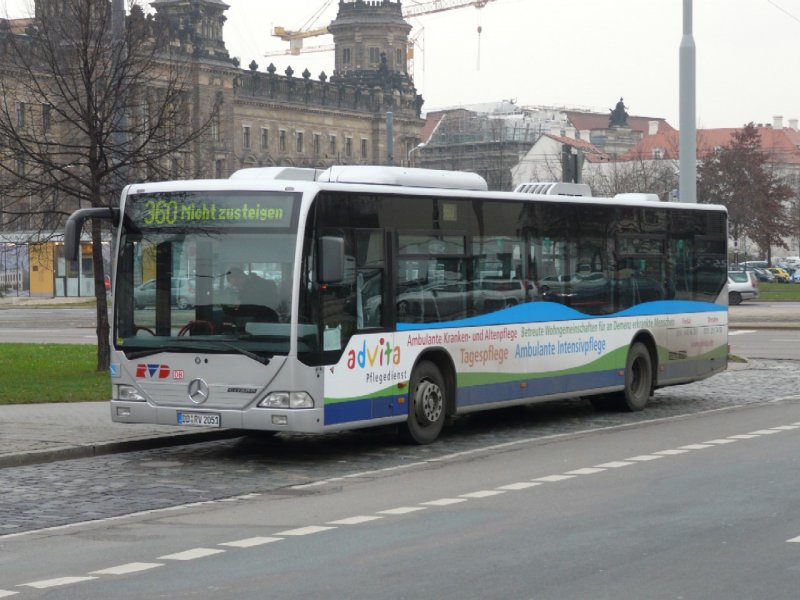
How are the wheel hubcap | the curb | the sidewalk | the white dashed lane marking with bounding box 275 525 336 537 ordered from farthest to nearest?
the wheel hubcap < the sidewalk < the curb < the white dashed lane marking with bounding box 275 525 336 537

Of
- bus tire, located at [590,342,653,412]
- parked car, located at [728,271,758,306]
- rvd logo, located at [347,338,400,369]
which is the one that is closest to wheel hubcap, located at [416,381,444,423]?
rvd logo, located at [347,338,400,369]

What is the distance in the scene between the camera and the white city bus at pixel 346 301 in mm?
13891

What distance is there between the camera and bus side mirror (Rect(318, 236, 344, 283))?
13.8 m

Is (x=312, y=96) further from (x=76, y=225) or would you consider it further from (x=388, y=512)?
(x=388, y=512)

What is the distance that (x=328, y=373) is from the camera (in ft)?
46.0

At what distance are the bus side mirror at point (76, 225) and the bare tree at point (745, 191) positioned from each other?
86.9 m

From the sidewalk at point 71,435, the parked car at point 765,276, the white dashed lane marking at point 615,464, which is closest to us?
the white dashed lane marking at point 615,464

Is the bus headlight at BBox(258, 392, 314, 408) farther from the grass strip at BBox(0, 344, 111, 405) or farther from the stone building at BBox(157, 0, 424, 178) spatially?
the stone building at BBox(157, 0, 424, 178)

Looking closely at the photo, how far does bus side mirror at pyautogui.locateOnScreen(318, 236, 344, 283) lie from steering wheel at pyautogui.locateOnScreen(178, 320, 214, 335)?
3.65 ft

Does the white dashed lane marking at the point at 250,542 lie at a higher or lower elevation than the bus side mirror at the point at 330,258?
lower

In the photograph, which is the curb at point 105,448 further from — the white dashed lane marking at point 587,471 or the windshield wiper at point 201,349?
the white dashed lane marking at point 587,471

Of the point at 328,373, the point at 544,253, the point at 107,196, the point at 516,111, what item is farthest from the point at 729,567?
the point at 516,111

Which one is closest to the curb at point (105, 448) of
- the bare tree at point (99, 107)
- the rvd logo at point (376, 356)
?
the rvd logo at point (376, 356)

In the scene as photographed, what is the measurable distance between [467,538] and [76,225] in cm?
636
